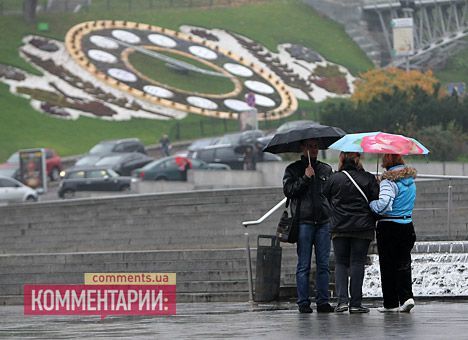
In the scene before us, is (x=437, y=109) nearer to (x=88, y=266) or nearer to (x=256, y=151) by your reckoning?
(x=256, y=151)

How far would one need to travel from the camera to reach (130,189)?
163 ft

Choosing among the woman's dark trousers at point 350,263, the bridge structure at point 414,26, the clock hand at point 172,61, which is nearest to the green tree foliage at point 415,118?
the clock hand at point 172,61

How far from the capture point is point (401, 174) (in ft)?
49.1

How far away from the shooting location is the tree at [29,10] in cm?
8700

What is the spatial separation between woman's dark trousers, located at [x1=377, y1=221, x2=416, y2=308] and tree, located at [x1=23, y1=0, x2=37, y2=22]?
73.5m

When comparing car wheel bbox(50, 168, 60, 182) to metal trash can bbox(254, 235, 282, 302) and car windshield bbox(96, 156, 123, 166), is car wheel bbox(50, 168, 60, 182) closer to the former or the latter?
car windshield bbox(96, 156, 123, 166)

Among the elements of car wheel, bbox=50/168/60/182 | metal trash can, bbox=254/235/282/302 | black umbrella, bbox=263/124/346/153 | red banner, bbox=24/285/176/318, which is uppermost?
car wheel, bbox=50/168/60/182

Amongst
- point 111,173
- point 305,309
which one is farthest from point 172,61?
point 305,309

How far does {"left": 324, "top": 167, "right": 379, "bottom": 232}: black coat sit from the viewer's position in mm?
15031

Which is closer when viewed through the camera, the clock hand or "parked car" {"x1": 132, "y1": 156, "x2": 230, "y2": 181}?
"parked car" {"x1": 132, "y1": 156, "x2": 230, "y2": 181}

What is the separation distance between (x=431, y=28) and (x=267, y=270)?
266 feet

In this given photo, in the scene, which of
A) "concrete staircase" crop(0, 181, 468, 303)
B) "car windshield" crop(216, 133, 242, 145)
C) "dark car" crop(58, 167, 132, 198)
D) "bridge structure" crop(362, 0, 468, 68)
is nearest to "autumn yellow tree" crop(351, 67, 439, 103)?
"car windshield" crop(216, 133, 242, 145)

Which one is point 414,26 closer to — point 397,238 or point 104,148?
point 104,148

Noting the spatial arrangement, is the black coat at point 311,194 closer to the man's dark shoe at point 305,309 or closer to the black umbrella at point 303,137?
the black umbrella at point 303,137
